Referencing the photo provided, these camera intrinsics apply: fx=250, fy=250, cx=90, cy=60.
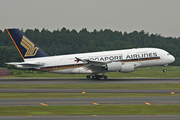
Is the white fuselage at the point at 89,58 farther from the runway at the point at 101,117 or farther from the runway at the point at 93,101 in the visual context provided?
the runway at the point at 101,117

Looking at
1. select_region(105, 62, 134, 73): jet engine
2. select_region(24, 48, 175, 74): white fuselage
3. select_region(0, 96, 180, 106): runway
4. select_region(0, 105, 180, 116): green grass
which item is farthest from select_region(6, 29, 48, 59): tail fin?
select_region(0, 105, 180, 116): green grass

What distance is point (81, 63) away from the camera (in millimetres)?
42656

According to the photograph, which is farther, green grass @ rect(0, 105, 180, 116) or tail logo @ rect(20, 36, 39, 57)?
tail logo @ rect(20, 36, 39, 57)

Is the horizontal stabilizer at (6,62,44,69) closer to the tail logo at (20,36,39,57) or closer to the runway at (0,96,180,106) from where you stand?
the tail logo at (20,36,39,57)

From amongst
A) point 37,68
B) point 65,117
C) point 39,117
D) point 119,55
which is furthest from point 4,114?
point 119,55

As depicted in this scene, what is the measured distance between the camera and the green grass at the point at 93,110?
17.2 m

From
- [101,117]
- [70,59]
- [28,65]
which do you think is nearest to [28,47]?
[28,65]

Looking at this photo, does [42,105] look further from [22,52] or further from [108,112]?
[22,52]

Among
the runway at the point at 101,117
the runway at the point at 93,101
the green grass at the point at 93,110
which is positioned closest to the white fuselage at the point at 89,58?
the runway at the point at 93,101

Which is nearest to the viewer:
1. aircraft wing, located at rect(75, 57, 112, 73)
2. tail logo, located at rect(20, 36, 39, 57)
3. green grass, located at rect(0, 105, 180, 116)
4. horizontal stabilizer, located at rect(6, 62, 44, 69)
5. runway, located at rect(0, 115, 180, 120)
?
runway, located at rect(0, 115, 180, 120)

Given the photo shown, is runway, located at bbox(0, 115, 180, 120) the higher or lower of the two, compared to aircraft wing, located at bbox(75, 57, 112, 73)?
lower

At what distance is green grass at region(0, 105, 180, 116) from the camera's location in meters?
17.2

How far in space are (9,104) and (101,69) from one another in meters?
23.1

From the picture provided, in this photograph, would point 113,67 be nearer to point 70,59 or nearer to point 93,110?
point 70,59
